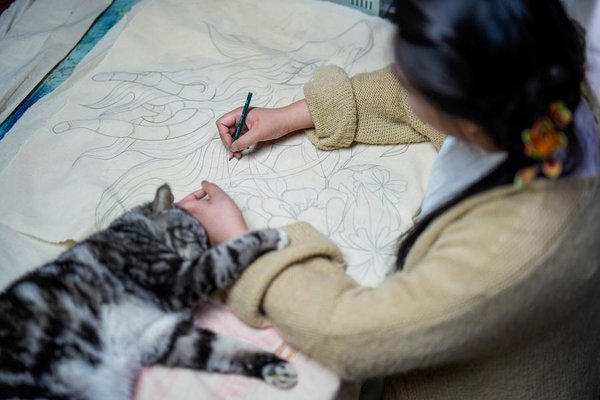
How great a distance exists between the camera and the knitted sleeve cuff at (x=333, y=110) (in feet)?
3.02

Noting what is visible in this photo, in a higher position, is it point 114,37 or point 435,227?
point 114,37

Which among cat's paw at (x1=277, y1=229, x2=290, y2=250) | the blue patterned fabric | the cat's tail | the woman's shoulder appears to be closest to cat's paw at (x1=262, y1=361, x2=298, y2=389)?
the cat's tail

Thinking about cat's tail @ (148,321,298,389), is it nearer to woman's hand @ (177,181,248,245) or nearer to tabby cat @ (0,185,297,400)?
tabby cat @ (0,185,297,400)

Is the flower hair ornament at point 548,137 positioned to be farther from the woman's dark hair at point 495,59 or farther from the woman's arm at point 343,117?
the woman's arm at point 343,117

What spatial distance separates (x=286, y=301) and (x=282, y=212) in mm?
243

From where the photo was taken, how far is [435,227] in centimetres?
66

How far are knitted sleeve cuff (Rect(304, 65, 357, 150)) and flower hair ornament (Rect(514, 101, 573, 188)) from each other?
0.43 metres

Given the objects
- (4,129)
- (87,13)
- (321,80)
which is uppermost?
(87,13)

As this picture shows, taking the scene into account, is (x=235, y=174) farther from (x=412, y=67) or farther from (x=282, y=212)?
(x=412, y=67)

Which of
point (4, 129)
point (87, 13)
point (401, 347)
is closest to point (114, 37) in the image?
point (87, 13)

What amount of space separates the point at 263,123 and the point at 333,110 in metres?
0.14

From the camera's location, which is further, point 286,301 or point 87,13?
point 87,13

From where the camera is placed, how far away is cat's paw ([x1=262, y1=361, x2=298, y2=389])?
26.3 inches

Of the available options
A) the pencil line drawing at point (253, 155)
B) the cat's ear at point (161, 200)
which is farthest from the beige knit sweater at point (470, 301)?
the cat's ear at point (161, 200)
